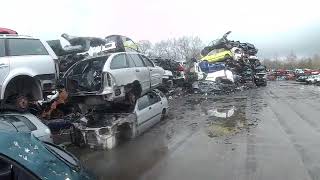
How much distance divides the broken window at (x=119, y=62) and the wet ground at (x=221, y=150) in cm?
200

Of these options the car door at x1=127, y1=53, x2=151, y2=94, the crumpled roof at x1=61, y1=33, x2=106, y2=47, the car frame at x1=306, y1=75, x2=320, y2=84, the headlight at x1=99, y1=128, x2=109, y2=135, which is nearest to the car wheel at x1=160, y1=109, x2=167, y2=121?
the car door at x1=127, y1=53, x2=151, y2=94

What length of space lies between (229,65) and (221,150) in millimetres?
22354

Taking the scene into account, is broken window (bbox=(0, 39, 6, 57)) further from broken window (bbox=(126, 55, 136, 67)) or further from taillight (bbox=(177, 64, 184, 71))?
taillight (bbox=(177, 64, 184, 71))

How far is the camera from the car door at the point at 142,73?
44.5ft

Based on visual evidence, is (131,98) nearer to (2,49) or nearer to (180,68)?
(2,49)

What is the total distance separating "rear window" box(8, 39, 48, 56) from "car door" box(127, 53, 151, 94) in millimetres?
3040

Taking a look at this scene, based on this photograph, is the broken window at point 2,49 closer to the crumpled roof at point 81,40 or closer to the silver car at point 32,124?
the silver car at point 32,124

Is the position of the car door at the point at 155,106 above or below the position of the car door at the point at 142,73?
below

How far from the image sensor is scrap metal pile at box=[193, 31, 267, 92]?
95.0ft

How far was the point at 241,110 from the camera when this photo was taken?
1814cm

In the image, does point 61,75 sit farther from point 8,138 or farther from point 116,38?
point 8,138

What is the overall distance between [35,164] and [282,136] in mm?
9431

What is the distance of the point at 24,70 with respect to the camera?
1049 cm

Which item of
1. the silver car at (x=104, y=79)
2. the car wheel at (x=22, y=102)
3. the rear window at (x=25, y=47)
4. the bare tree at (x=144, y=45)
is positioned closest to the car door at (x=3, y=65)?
the rear window at (x=25, y=47)
